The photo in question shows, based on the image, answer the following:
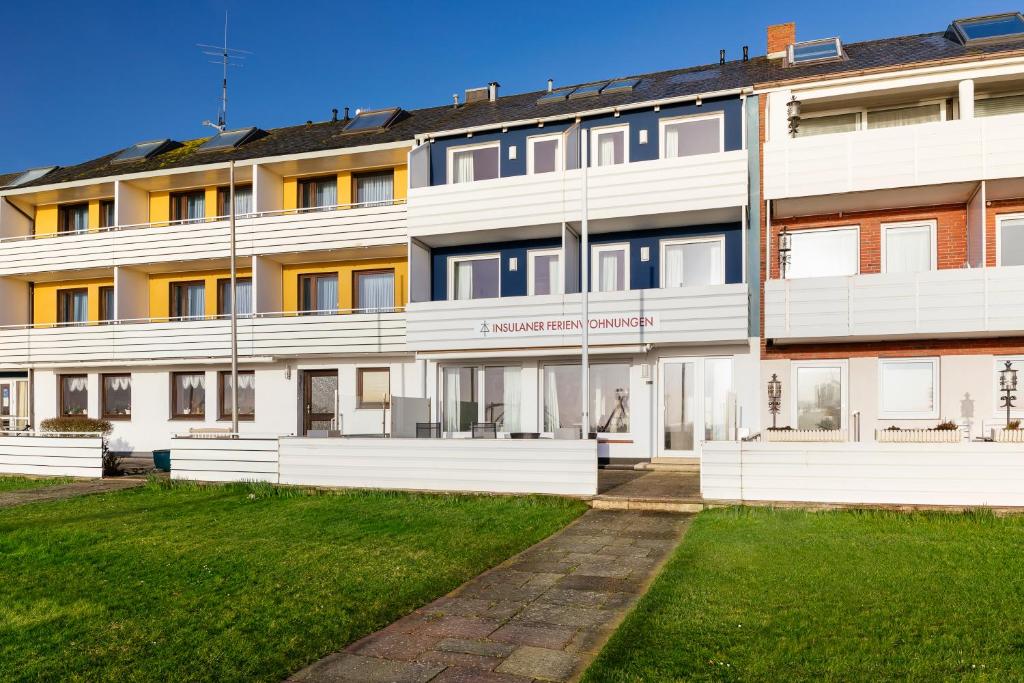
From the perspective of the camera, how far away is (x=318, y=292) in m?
23.5

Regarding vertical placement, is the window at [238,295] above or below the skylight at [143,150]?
below

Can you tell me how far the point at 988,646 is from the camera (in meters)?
5.71

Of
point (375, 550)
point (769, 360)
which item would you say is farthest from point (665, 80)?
point (375, 550)

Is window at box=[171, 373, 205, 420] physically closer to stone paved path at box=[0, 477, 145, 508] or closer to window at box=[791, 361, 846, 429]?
stone paved path at box=[0, 477, 145, 508]

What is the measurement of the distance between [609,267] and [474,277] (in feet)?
12.1

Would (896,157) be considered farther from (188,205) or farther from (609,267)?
(188,205)

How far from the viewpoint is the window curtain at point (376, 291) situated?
73.5ft

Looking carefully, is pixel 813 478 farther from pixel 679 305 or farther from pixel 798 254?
pixel 798 254

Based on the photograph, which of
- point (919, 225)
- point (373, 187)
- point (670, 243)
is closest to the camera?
point (919, 225)

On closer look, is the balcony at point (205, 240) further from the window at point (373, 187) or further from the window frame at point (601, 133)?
the window frame at point (601, 133)

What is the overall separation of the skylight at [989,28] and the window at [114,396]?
2498cm

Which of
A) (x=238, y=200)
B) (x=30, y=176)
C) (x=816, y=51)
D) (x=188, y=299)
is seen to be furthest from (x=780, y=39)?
(x=30, y=176)

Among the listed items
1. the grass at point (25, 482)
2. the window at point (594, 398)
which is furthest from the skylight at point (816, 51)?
the grass at point (25, 482)

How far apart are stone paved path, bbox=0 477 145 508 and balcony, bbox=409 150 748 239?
29.0 ft
